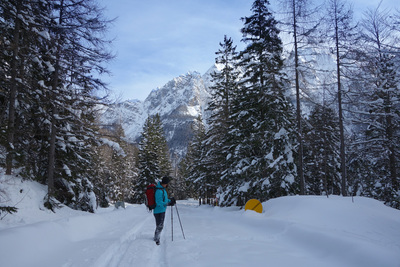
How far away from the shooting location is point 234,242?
7.40 metres

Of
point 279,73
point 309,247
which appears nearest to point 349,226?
point 309,247

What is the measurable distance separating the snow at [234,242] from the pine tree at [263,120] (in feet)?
17.4

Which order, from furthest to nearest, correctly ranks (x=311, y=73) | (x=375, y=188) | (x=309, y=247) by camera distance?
(x=375, y=188)
(x=311, y=73)
(x=309, y=247)

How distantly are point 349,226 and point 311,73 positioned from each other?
10.6 meters

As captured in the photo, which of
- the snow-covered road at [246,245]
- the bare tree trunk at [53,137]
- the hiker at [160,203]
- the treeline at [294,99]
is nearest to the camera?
the snow-covered road at [246,245]

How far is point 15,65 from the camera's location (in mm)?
9117

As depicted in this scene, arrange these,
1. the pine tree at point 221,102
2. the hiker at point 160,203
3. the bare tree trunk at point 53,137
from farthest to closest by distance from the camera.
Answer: the pine tree at point 221,102, the bare tree trunk at point 53,137, the hiker at point 160,203

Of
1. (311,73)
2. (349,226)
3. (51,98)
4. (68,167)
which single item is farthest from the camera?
(311,73)

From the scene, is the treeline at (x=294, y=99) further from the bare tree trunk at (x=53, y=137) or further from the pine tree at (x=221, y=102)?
the bare tree trunk at (x=53, y=137)

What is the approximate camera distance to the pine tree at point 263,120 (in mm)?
15414

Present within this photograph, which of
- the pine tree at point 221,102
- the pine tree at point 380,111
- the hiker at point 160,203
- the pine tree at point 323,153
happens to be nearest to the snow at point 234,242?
the hiker at point 160,203

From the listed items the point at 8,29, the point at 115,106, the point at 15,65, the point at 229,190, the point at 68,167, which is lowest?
the point at 229,190

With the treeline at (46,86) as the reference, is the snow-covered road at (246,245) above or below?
below

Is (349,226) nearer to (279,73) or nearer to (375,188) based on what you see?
(279,73)
